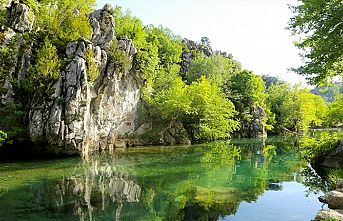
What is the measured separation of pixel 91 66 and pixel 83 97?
334 centimetres

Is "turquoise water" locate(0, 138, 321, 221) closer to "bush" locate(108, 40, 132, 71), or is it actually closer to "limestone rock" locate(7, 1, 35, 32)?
"limestone rock" locate(7, 1, 35, 32)

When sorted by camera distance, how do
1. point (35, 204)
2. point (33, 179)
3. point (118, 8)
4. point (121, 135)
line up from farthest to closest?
1. point (118, 8)
2. point (121, 135)
3. point (33, 179)
4. point (35, 204)

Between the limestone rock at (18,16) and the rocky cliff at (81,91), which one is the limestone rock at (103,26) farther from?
the limestone rock at (18,16)

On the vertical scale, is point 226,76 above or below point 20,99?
above

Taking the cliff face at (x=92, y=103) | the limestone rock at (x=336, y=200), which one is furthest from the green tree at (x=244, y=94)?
the limestone rock at (x=336, y=200)

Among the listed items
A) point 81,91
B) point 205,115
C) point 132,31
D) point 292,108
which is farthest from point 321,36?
point 292,108

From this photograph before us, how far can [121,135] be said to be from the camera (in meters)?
34.4

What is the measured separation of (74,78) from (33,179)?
11.2 meters

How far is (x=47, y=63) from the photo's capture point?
2561cm

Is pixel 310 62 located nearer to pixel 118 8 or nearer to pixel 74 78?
pixel 74 78

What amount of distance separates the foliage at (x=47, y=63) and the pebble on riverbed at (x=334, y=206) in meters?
21.2

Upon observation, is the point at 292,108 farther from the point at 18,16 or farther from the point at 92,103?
the point at 18,16

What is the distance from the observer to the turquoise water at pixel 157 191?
414 inches

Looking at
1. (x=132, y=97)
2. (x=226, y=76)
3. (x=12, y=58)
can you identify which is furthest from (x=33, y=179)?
(x=226, y=76)
